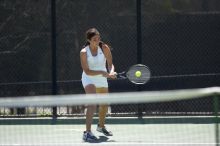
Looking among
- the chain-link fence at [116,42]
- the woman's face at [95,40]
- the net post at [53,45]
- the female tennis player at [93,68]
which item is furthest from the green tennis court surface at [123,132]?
the woman's face at [95,40]

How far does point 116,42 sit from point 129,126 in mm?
1770

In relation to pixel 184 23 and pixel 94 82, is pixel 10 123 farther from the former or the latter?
pixel 184 23

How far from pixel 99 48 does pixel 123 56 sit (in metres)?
2.94

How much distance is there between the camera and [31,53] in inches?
514

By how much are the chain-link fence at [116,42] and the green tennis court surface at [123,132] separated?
54cm

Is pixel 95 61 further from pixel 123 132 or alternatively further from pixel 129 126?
pixel 129 126

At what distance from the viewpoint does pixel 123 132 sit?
10391 mm

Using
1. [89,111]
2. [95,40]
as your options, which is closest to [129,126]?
[89,111]

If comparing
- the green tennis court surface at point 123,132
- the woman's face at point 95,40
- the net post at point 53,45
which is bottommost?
the green tennis court surface at point 123,132

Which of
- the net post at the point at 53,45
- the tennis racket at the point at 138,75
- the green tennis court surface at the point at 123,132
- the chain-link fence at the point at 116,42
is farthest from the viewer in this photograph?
the net post at the point at 53,45

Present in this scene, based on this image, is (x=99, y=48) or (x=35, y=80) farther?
(x=35, y=80)

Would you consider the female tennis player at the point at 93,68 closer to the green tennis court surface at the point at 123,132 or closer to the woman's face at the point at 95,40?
the woman's face at the point at 95,40

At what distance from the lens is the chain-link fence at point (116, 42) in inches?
492

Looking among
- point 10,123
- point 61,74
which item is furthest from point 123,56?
point 10,123
